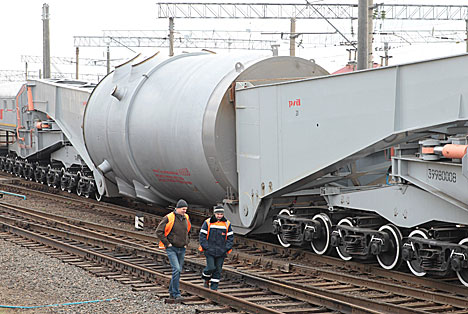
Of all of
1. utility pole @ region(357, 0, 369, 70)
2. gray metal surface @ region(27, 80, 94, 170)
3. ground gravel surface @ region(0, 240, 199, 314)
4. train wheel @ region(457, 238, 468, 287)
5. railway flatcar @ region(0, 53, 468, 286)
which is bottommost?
ground gravel surface @ region(0, 240, 199, 314)

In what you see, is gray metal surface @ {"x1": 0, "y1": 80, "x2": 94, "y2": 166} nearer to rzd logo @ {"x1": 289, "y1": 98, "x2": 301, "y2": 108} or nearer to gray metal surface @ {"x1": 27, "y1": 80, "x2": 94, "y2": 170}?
gray metal surface @ {"x1": 27, "y1": 80, "x2": 94, "y2": 170}

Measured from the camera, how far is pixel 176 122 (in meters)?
14.4

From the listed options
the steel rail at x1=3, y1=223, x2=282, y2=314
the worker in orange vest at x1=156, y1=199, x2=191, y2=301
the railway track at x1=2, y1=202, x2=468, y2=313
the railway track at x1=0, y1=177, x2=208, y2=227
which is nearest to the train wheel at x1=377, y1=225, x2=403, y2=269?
the railway track at x1=2, y1=202, x2=468, y2=313

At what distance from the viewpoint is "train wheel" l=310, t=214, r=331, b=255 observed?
12227 mm

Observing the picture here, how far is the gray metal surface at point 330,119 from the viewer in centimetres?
920

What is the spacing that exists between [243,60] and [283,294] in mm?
5965

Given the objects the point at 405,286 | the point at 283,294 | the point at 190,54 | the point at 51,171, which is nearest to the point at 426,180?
the point at 405,286

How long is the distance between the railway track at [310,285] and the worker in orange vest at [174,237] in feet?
1.80

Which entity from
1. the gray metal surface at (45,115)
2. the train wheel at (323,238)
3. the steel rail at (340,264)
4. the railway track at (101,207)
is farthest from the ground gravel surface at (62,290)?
the gray metal surface at (45,115)

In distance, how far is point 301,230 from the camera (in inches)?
500

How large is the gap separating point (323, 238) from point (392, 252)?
5.58ft

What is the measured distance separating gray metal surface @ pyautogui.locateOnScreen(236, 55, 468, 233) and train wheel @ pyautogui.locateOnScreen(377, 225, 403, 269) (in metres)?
1.26

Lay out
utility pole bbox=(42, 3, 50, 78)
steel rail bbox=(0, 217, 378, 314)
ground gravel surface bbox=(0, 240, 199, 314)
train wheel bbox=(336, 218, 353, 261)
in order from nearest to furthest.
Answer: steel rail bbox=(0, 217, 378, 314)
ground gravel surface bbox=(0, 240, 199, 314)
train wheel bbox=(336, 218, 353, 261)
utility pole bbox=(42, 3, 50, 78)

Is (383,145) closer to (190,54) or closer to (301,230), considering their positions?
(301,230)
